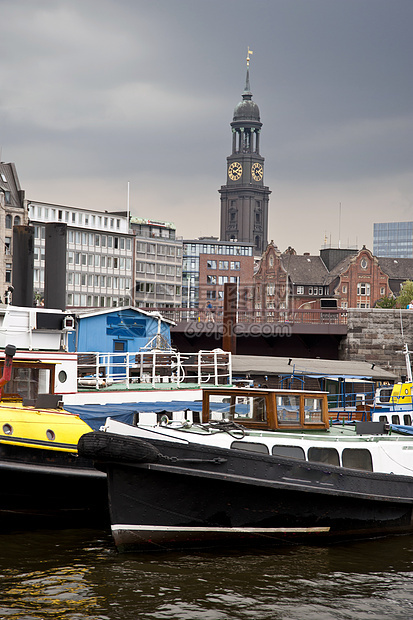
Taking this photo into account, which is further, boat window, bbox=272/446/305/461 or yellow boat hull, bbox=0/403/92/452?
yellow boat hull, bbox=0/403/92/452

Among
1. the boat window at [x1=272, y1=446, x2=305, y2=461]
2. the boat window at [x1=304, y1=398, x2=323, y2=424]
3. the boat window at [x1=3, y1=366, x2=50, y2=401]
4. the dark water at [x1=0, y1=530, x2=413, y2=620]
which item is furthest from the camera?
the boat window at [x1=3, y1=366, x2=50, y2=401]

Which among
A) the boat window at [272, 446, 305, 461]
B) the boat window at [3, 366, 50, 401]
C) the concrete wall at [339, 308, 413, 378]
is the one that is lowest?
the boat window at [272, 446, 305, 461]

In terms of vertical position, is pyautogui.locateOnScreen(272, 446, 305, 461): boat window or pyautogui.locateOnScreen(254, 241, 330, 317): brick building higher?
pyautogui.locateOnScreen(254, 241, 330, 317): brick building

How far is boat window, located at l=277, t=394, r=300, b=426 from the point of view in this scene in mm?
17281

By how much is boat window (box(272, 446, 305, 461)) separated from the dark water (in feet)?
6.49

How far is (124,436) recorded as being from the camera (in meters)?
15.0

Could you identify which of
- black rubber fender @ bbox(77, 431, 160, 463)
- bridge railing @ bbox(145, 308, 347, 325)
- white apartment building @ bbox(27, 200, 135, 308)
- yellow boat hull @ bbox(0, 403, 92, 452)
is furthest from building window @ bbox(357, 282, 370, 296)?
black rubber fender @ bbox(77, 431, 160, 463)

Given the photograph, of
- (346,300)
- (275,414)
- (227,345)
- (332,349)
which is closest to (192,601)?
(275,414)

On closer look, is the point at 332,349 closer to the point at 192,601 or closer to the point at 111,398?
the point at 111,398

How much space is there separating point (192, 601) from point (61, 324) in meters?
10.0

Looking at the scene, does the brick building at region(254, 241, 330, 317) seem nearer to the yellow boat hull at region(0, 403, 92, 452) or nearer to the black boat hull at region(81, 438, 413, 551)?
the yellow boat hull at region(0, 403, 92, 452)

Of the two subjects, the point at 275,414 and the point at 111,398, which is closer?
the point at 275,414

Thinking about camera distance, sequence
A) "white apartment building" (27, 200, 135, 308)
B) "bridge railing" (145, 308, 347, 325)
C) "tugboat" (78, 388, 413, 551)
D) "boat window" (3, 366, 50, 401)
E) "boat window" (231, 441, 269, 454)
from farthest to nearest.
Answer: "white apartment building" (27, 200, 135, 308) → "bridge railing" (145, 308, 347, 325) → "boat window" (3, 366, 50, 401) → "boat window" (231, 441, 269, 454) → "tugboat" (78, 388, 413, 551)

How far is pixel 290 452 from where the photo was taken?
16438 millimetres
